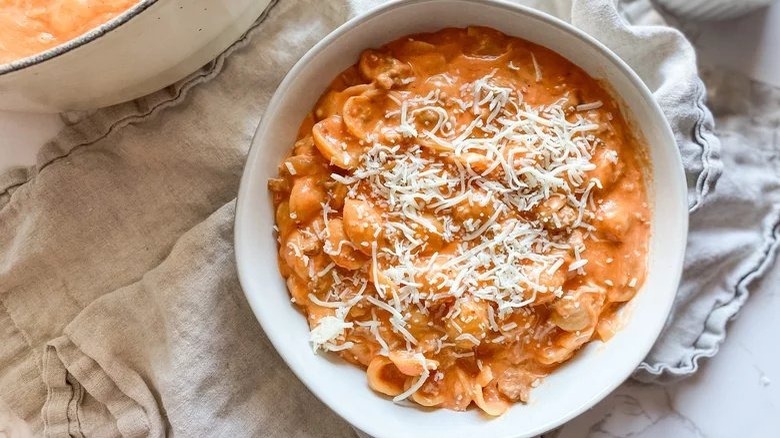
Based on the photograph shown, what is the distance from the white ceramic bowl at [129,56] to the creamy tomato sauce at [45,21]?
0.11m

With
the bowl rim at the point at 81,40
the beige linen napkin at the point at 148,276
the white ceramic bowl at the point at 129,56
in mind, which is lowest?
the beige linen napkin at the point at 148,276

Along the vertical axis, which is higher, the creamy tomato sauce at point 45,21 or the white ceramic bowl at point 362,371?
the creamy tomato sauce at point 45,21

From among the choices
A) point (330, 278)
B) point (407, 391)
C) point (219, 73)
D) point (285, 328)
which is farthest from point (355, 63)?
point (407, 391)

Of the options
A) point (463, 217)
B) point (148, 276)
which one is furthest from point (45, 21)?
point (463, 217)

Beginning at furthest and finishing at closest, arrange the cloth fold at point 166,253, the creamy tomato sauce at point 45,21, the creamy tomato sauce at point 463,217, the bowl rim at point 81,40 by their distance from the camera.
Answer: the cloth fold at point 166,253 → the creamy tomato sauce at point 463,217 → the creamy tomato sauce at point 45,21 → the bowl rim at point 81,40

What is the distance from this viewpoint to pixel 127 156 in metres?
2.51

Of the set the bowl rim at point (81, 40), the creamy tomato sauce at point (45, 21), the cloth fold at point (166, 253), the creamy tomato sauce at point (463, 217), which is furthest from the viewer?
the cloth fold at point (166, 253)

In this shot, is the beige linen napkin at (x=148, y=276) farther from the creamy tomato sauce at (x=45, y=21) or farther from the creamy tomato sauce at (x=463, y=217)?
the creamy tomato sauce at (x=45, y=21)

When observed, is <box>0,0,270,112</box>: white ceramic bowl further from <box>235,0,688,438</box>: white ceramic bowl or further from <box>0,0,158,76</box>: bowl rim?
<box>235,0,688,438</box>: white ceramic bowl

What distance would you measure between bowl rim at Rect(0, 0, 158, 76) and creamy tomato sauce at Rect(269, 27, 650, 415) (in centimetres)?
60

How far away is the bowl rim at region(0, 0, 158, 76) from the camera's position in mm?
1851

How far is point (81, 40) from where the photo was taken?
1851 millimetres

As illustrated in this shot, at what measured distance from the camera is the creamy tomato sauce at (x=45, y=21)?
2.01m

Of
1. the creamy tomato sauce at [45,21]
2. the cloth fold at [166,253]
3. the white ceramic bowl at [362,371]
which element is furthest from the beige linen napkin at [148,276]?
the creamy tomato sauce at [45,21]
